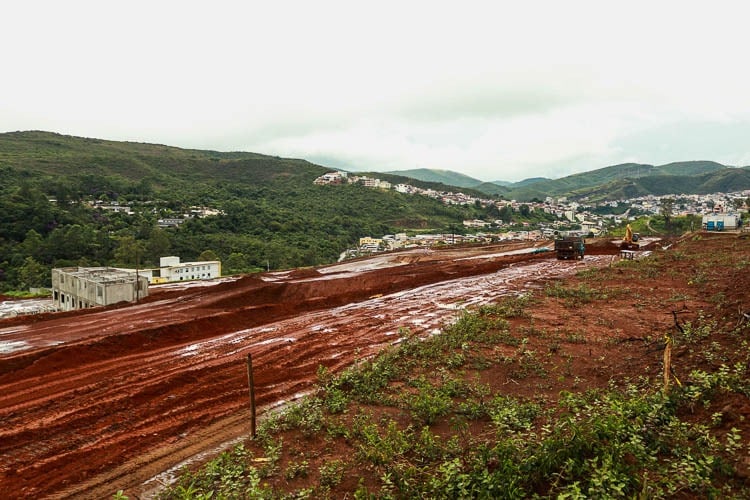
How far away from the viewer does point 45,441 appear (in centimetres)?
723

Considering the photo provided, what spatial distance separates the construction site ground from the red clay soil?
1.4 inches

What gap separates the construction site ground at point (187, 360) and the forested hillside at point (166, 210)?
128 feet

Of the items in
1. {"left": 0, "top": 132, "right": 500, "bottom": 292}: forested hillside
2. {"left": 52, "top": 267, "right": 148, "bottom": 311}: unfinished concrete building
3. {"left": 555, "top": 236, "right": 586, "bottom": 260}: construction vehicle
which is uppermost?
{"left": 0, "top": 132, "right": 500, "bottom": 292}: forested hillside

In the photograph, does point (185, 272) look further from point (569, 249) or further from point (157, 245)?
point (569, 249)

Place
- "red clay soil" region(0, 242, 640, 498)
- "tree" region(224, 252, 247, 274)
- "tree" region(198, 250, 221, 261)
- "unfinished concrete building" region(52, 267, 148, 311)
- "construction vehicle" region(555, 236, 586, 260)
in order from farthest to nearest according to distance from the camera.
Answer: "tree" region(198, 250, 221, 261)
"tree" region(224, 252, 247, 274)
"construction vehicle" region(555, 236, 586, 260)
"unfinished concrete building" region(52, 267, 148, 311)
"red clay soil" region(0, 242, 640, 498)

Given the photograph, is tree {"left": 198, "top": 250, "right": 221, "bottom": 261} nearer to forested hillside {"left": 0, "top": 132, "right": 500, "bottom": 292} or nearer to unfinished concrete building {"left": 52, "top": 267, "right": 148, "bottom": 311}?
forested hillside {"left": 0, "top": 132, "right": 500, "bottom": 292}

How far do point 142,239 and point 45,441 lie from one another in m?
61.6

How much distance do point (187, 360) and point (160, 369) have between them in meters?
0.84

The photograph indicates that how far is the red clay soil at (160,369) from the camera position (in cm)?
657

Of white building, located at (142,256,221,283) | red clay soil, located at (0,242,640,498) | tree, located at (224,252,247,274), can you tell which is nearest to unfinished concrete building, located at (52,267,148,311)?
red clay soil, located at (0,242,640,498)

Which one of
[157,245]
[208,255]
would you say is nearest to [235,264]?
[208,255]

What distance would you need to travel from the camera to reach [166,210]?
80688 millimetres

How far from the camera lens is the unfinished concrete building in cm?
2619

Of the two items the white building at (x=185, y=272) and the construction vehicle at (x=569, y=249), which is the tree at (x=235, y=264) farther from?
the construction vehicle at (x=569, y=249)
